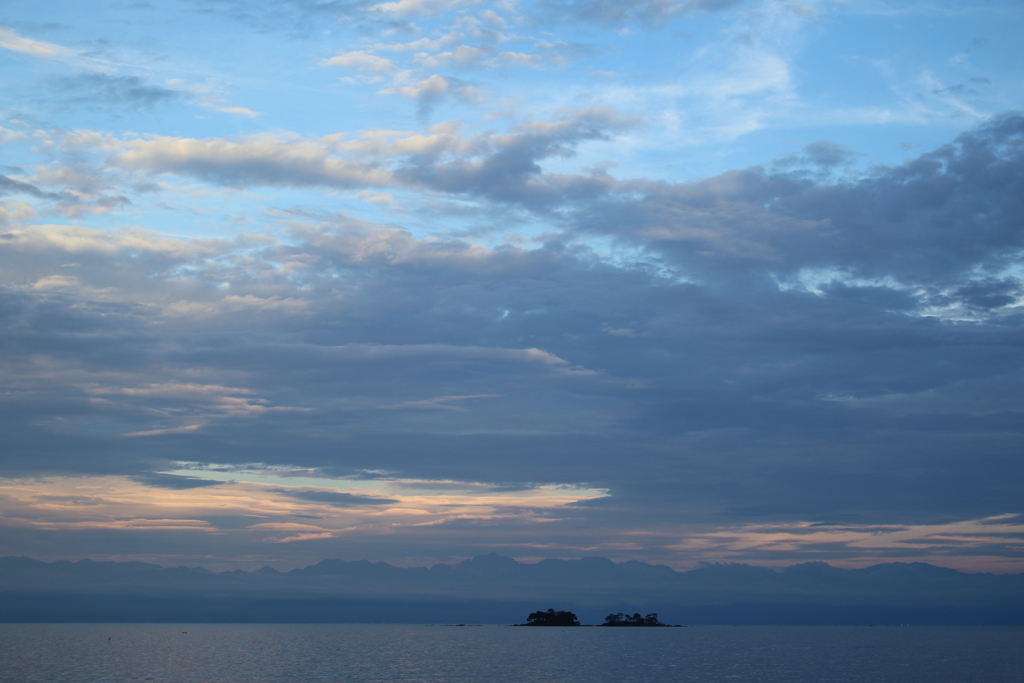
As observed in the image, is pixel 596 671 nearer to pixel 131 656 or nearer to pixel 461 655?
pixel 461 655

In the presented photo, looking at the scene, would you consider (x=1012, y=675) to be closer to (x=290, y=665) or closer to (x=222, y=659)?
(x=290, y=665)

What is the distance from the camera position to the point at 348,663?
156m

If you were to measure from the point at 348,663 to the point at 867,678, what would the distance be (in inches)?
3653

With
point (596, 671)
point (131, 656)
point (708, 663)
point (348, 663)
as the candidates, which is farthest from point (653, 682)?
point (131, 656)

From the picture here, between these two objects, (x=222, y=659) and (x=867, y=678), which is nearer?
(x=867, y=678)

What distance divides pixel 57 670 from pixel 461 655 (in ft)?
292

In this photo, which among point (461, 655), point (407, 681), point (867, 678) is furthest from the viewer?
point (461, 655)

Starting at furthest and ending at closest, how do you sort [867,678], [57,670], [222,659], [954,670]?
[222,659], [954,670], [57,670], [867,678]

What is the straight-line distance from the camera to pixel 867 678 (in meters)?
125

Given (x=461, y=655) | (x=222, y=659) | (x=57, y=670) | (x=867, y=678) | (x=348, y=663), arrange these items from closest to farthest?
(x=867, y=678) < (x=57, y=670) < (x=348, y=663) < (x=222, y=659) < (x=461, y=655)

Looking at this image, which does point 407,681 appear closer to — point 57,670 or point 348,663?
point 348,663

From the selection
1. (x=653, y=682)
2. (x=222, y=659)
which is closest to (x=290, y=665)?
(x=222, y=659)

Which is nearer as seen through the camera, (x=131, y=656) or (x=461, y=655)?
(x=131, y=656)

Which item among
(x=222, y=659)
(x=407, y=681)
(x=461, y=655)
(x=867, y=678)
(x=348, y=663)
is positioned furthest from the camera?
(x=461, y=655)
